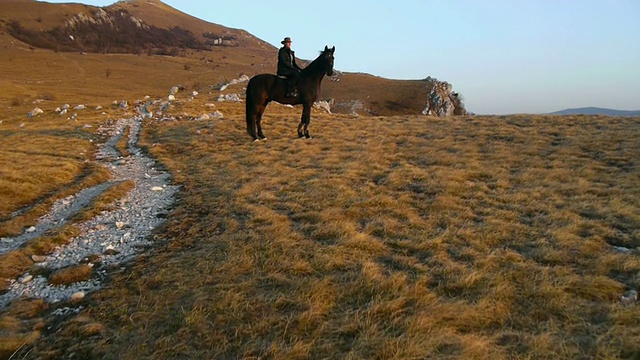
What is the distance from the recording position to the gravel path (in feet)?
19.4

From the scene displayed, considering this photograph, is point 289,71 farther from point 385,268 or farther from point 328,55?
point 385,268

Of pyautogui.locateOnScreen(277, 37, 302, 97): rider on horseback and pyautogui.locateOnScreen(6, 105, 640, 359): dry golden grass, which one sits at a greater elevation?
pyautogui.locateOnScreen(277, 37, 302, 97): rider on horseback

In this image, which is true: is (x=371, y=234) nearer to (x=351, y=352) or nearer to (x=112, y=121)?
(x=351, y=352)

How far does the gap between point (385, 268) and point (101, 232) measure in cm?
606

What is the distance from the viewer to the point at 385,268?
600 cm

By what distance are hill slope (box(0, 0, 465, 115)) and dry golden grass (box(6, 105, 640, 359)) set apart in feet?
154

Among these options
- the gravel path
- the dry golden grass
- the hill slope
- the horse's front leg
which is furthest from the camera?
the hill slope

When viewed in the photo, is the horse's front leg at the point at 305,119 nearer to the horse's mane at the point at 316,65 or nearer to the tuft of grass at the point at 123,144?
the horse's mane at the point at 316,65

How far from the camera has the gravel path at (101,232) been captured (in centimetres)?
592

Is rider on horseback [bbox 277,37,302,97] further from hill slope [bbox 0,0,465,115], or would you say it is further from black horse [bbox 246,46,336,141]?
hill slope [bbox 0,0,465,115]

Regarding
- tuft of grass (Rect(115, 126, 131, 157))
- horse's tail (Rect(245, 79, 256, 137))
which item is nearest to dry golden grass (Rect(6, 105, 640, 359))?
horse's tail (Rect(245, 79, 256, 137))

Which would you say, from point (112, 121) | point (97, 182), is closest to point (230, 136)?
point (97, 182)

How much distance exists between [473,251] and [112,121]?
92.5 feet

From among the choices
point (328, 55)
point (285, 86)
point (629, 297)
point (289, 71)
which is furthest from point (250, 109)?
point (629, 297)
